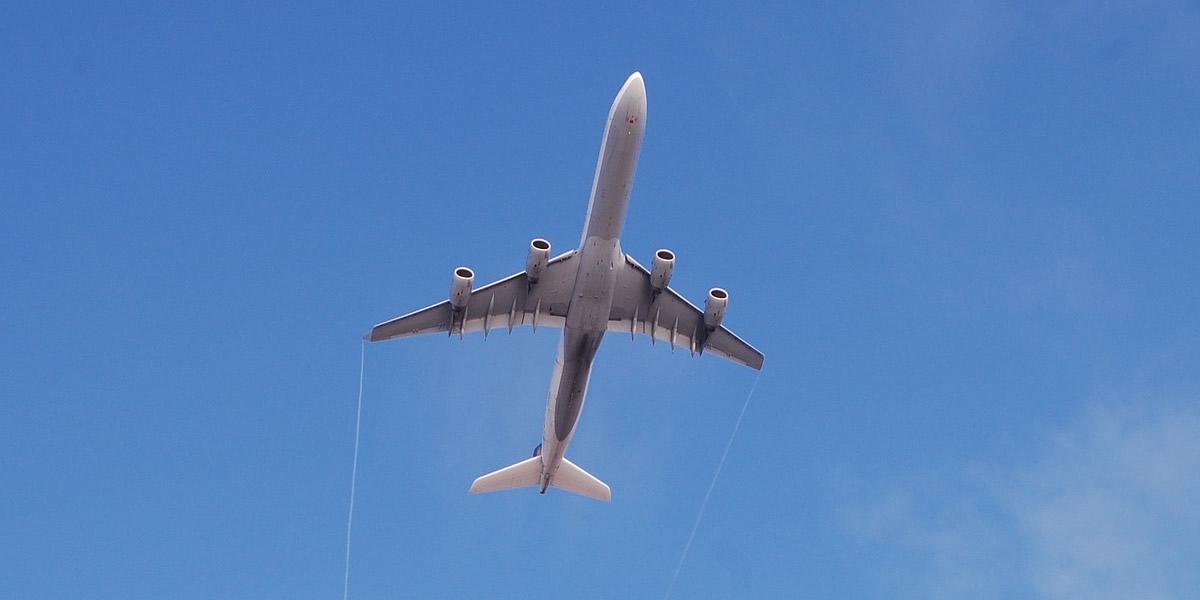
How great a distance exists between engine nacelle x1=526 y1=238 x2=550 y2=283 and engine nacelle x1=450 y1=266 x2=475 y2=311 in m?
2.24

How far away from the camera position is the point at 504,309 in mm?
47906

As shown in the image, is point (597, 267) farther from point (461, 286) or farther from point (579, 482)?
point (579, 482)

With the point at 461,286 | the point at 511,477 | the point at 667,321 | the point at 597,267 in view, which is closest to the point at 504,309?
the point at 461,286

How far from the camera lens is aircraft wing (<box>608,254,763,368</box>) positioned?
47.9 metres

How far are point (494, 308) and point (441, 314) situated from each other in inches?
87.7

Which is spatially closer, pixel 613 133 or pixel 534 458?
pixel 613 133

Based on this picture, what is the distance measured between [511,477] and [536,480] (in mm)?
1201

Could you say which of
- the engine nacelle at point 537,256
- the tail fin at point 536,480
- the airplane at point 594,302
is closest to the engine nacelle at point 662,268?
the airplane at point 594,302

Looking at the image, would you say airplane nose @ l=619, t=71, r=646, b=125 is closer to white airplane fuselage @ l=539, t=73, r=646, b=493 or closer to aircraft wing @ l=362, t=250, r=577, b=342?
white airplane fuselage @ l=539, t=73, r=646, b=493

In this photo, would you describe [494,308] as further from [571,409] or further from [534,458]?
[534,458]

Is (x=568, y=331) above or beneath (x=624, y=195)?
beneath

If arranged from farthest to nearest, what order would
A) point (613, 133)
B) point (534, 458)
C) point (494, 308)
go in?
point (534, 458), point (494, 308), point (613, 133)

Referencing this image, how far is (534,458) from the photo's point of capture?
53594mm

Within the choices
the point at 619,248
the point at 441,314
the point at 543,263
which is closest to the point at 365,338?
the point at 441,314
